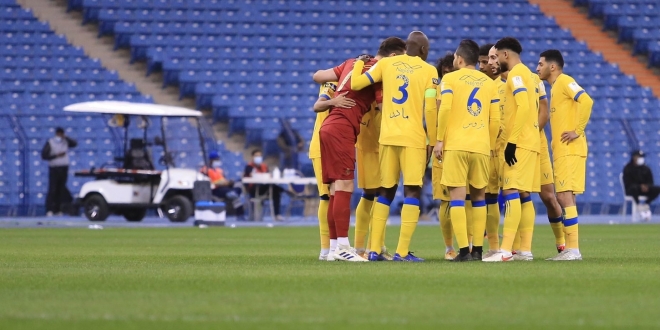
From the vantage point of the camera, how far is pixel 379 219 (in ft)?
36.2

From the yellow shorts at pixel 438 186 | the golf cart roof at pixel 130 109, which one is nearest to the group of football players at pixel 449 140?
the yellow shorts at pixel 438 186

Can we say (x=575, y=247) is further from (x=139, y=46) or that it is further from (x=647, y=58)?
(x=647, y=58)

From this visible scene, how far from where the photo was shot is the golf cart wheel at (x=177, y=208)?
2473 cm

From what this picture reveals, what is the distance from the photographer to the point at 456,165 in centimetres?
1090

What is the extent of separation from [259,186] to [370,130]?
15.6 meters

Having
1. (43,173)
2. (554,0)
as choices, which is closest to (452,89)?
(43,173)

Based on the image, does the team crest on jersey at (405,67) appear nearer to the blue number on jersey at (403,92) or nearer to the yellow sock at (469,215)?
the blue number on jersey at (403,92)

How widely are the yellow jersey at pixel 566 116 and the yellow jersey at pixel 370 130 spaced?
1.73m

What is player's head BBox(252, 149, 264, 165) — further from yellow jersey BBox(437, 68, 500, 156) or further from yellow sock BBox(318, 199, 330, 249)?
yellow jersey BBox(437, 68, 500, 156)

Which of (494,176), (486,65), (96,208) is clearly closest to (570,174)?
(494,176)

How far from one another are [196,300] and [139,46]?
948 inches

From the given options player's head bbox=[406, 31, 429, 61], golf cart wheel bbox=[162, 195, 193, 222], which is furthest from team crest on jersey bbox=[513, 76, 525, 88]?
golf cart wheel bbox=[162, 195, 193, 222]

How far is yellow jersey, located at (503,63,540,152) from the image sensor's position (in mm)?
10914

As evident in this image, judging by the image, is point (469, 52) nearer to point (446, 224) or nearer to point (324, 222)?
point (446, 224)
